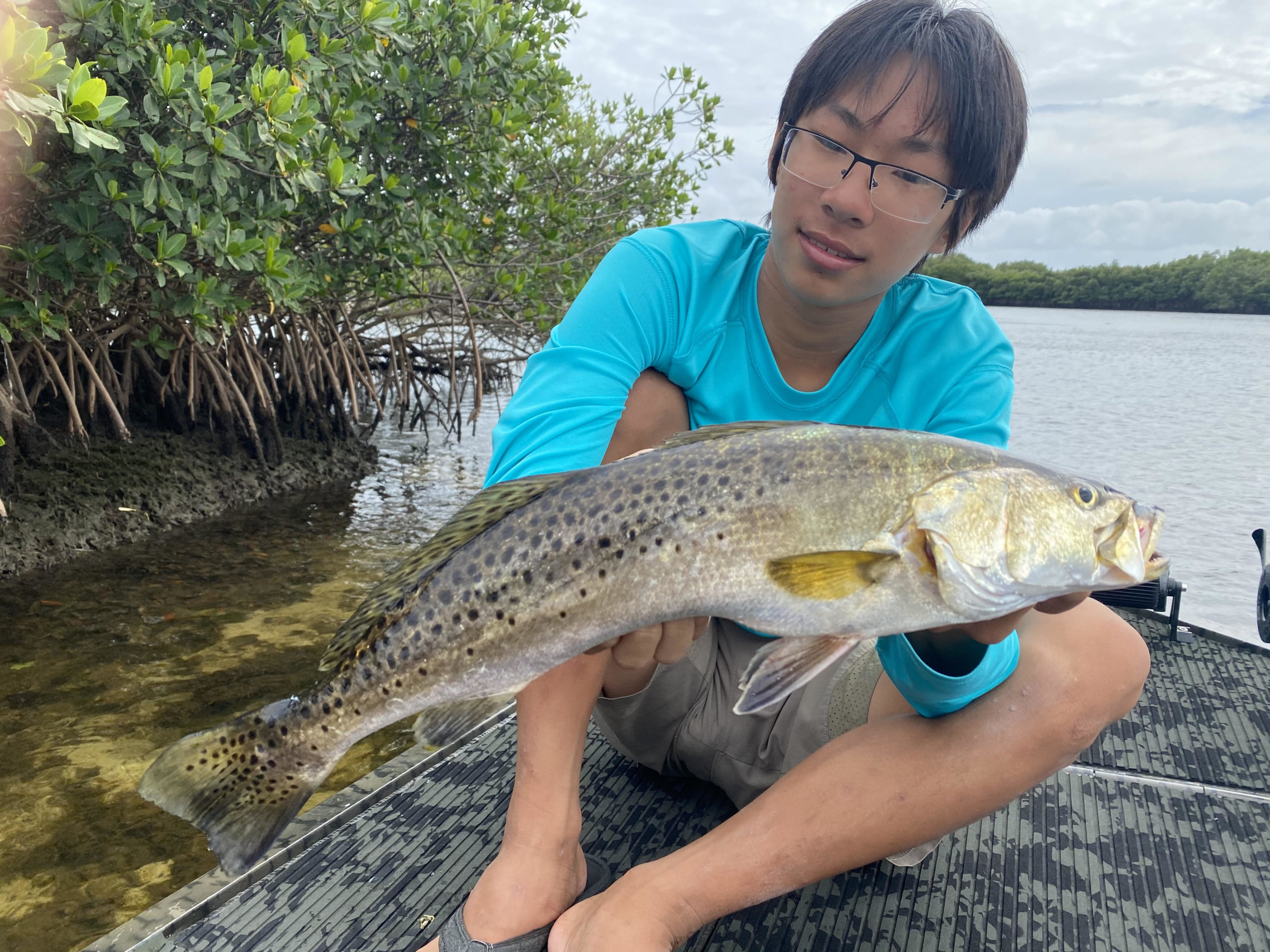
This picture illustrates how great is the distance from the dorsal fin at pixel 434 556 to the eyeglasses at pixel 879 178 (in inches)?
42.5

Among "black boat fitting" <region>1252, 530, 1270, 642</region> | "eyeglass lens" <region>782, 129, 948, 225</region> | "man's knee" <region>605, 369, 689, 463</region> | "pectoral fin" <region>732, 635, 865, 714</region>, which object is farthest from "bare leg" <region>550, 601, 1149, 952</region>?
"black boat fitting" <region>1252, 530, 1270, 642</region>

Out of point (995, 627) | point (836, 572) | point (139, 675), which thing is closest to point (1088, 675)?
point (995, 627)

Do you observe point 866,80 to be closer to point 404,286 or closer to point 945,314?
point 945,314

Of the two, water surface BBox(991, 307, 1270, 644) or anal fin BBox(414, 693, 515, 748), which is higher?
anal fin BBox(414, 693, 515, 748)

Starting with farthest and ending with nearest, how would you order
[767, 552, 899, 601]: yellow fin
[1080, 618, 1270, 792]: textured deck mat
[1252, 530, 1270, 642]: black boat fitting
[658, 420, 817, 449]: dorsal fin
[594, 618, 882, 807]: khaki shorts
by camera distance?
1. [1252, 530, 1270, 642]: black boat fitting
2. [1080, 618, 1270, 792]: textured deck mat
3. [594, 618, 882, 807]: khaki shorts
4. [658, 420, 817, 449]: dorsal fin
5. [767, 552, 899, 601]: yellow fin

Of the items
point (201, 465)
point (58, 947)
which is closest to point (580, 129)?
point (201, 465)

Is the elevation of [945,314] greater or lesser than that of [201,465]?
greater

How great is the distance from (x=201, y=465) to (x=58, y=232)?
2.82m

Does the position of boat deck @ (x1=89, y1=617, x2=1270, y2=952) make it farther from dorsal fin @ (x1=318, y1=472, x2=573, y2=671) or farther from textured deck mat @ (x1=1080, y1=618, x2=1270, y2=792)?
dorsal fin @ (x1=318, y1=472, x2=573, y2=671)

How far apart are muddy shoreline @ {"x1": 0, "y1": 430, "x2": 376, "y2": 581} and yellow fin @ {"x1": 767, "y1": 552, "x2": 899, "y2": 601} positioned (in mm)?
5428

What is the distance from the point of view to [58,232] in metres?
4.88

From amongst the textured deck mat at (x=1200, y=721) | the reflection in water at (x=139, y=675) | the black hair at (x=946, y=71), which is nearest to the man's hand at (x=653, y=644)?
the black hair at (x=946, y=71)

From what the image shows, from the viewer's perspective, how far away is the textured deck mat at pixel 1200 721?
2918 millimetres

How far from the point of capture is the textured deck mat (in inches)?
115
